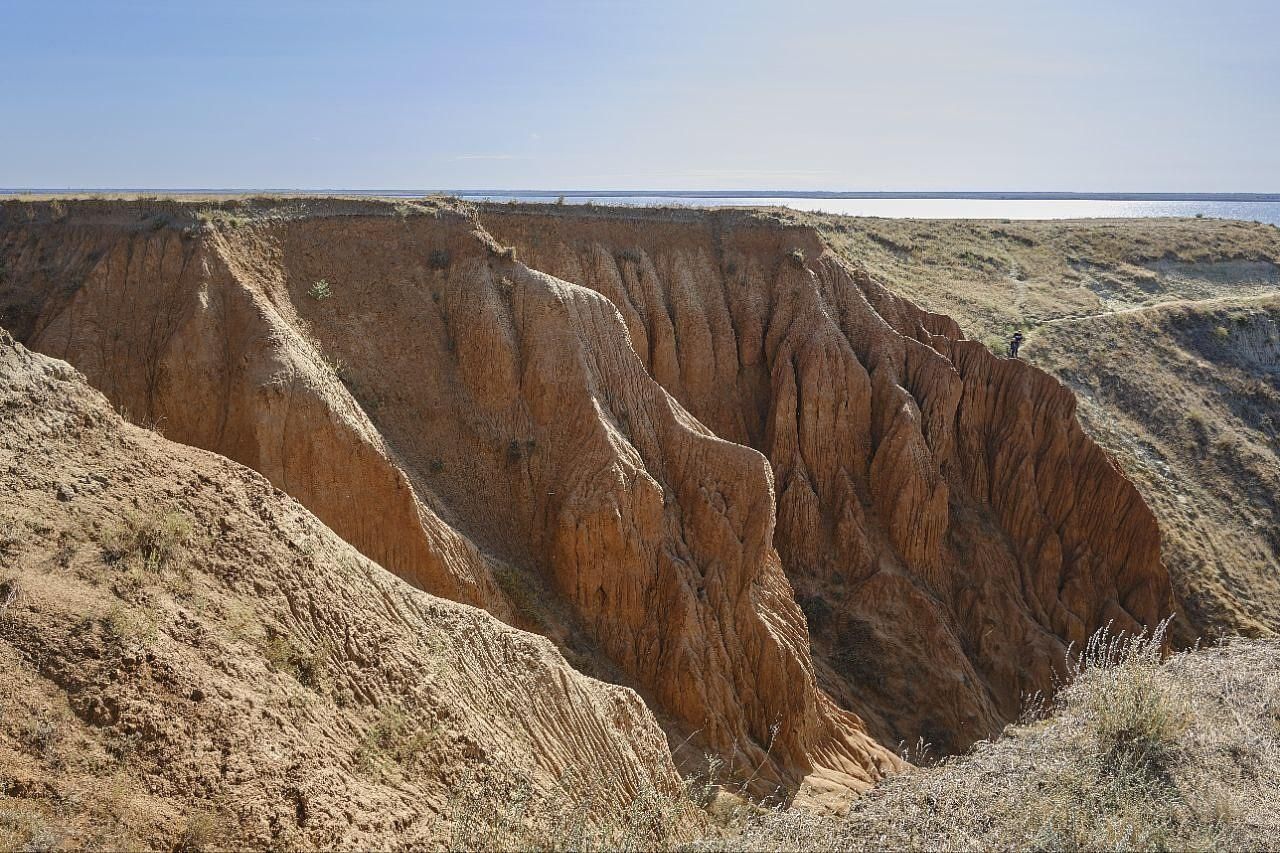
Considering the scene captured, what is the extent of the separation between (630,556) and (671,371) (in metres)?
9.03

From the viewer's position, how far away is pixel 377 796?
23.0 ft

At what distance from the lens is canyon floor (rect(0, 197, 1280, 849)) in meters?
6.89

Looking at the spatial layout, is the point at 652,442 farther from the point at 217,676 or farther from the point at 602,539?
the point at 217,676

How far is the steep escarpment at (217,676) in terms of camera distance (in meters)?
5.75

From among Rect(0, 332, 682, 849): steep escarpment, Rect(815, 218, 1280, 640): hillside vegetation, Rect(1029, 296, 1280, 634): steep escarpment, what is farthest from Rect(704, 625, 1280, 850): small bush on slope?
Rect(815, 218, 1280, 640): hillside vegetation

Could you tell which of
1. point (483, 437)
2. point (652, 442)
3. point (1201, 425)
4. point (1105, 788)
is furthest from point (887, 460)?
point (1201, 425)

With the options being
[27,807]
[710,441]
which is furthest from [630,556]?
[27,807]

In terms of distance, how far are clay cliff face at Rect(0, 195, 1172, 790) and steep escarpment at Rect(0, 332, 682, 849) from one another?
498 cm

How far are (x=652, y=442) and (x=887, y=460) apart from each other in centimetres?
877

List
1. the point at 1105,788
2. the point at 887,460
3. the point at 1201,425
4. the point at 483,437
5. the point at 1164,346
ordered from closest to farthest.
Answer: the point at 1105,788 → the point at 483,437 → the point at 887,460 → the point at 1201,425 → the point at 1164,346

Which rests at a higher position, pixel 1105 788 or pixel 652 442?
pixel 652 442

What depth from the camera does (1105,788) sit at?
26.9 feet

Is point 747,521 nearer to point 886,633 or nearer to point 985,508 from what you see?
point 886,633

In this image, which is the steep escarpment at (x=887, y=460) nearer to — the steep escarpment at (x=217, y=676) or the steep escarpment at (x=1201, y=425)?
the steep escarpment at (x=1201, y=425)
